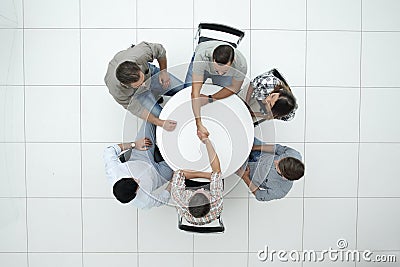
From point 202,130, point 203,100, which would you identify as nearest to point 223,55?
point 203,100

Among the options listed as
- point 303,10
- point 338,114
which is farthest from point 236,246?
point 303,10

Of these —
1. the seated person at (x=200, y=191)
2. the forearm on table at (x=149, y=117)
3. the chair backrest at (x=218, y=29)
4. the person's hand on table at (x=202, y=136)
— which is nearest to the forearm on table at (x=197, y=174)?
the seated person at (x=200, y=191)

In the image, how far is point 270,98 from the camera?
215cm

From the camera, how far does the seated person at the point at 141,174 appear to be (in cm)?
208

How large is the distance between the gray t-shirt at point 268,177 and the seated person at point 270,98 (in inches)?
7.2

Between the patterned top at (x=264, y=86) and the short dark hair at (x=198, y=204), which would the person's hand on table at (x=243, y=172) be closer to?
the short dark hair at (x=198, y=204)

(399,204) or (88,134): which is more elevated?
(88,134)

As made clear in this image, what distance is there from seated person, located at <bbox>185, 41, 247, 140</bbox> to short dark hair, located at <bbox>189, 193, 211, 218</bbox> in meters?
0.25

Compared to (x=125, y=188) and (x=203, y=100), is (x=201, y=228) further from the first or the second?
(x=203, y=100)

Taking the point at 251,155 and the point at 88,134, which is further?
the point at 88,134

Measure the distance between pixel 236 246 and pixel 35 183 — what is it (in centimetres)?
104

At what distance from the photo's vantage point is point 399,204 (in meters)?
2.58

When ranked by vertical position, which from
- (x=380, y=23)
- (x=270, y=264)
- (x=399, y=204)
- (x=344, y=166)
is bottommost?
(x=270, y=264)

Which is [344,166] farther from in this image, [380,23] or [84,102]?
[84,102]
